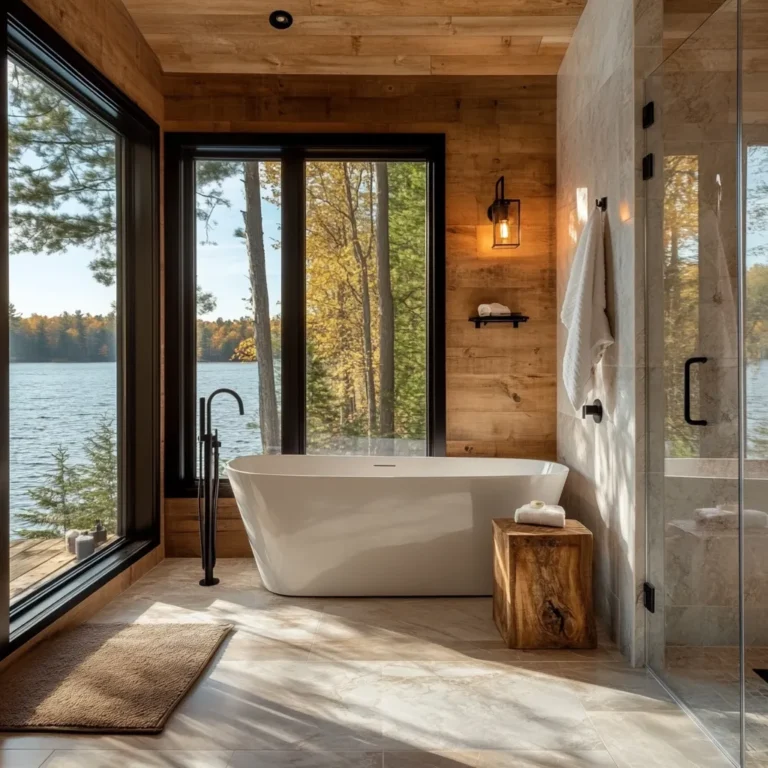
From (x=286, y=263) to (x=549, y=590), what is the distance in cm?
246

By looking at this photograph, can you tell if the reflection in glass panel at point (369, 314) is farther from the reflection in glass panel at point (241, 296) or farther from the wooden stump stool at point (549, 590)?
the wooden stump stool at point (549, 590)

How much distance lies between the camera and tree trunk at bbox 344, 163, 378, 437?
4426mm

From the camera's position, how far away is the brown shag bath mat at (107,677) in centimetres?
235

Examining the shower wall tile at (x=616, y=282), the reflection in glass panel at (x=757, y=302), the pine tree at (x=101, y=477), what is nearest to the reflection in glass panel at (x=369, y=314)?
the shower wall tile at (x=616, y=282)

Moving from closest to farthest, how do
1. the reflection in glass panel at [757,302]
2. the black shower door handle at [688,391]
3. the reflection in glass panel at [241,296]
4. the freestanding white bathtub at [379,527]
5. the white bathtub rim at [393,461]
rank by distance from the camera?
the reflection in glass panel at [757,302] → the black shower door handle at [688,391] → the freestanding white bathtub at [379,527] → the white bathtub rim at [393,461] → the reflection in glass panel at [241,296]

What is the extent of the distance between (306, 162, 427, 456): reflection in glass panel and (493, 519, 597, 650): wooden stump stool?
1548mm

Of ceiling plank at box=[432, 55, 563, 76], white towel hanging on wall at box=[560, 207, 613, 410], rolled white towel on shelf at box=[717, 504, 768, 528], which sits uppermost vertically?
ceiling plank at box=[432, 55, 563, 76]

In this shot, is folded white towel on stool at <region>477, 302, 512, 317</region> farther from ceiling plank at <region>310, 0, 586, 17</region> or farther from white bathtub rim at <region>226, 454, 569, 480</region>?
ceiling plank at <region>310, 0, 586, 17</region>

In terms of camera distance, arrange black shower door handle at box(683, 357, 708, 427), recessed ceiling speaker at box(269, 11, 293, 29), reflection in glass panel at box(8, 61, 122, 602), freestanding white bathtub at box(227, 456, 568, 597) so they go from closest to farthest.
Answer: black shower door handle at box(683, 357, 708, 427) < reflection in glass panel at box(8, 61, 122, 602) < freestanding white bathtub at box(227, 456, 568, 597) < recessed ceiling speaker at box(269, 11, 293, 29)

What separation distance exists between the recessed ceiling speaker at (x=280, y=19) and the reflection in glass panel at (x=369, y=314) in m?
0.83

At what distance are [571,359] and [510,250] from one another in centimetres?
124

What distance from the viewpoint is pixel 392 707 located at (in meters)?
2.46

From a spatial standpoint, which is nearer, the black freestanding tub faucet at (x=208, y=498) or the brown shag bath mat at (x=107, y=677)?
the brown shag bath mat at (x=107, y=677)

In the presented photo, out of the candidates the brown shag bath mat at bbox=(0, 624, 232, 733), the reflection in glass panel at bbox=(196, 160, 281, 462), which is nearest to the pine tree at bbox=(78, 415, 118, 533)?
the brown shag bath mat at bbox=(0, 624, 232, 733)
